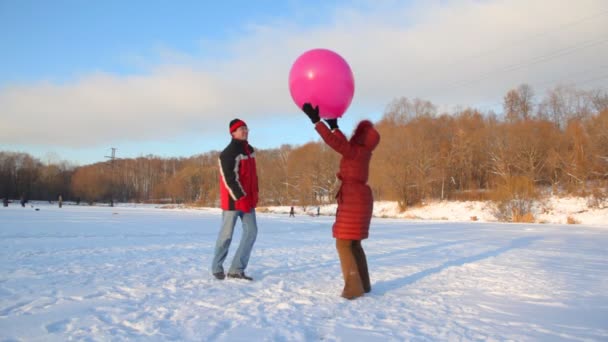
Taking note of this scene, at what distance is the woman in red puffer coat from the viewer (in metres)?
3.74

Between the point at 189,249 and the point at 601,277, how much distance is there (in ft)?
21.7

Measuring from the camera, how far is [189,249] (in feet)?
24.6

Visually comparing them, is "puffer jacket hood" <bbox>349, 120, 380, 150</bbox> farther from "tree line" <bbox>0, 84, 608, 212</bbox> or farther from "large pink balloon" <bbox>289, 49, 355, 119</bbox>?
"tree line" <bbox>0, 84, 608, 212</bbox>

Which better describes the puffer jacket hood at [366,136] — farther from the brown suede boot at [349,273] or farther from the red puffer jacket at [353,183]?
the brown suede boot at [349,273]

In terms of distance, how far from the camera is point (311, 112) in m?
3.99

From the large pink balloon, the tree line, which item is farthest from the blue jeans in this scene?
the tree line

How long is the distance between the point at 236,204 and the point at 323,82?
166cm

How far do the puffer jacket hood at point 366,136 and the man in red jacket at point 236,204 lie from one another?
1.36 m

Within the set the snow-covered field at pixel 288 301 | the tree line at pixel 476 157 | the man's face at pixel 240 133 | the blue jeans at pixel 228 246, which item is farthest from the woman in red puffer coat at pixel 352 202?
the tree line at pixel 476 157

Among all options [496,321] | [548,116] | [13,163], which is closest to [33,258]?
[496,321]

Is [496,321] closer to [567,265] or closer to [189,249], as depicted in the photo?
[567,265]

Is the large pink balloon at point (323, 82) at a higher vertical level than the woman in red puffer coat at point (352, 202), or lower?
higher

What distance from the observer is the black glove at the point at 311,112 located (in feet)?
13.0

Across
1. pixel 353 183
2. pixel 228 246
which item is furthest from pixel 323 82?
pixel 228 246
